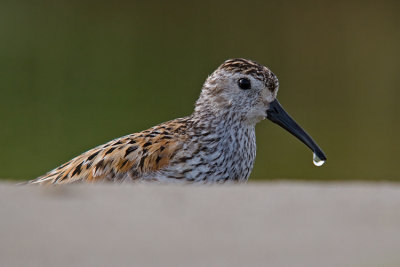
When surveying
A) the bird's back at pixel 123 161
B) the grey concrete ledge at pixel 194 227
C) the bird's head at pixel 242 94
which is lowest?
the bird's back at pixel 123 161

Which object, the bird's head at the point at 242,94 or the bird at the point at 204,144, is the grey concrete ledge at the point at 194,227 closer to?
the bird at the point at 204,144

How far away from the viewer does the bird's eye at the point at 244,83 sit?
6707 mm

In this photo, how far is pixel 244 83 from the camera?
22.0 feet

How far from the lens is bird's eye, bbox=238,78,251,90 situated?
6.71 metres

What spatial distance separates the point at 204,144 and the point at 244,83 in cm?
63

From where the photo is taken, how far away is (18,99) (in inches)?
668

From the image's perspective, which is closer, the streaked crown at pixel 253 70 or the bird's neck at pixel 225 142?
the bird's neck at pixel 225 142

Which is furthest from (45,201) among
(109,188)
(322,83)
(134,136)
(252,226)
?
(322,83)

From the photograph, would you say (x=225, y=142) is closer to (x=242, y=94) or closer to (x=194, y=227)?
(x=242, y=94)

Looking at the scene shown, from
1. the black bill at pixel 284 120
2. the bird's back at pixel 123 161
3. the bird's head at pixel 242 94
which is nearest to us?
the bird's back at pixel 123 161

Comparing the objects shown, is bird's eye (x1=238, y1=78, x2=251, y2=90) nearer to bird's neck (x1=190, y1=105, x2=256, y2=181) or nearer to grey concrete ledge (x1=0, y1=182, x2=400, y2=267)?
bird's neck (x1=190, y1=105, x2=256, y2=181)

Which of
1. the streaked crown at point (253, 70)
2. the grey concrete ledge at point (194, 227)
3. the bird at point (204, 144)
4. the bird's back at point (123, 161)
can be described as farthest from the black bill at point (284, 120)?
the grey concrete ledge at point (194, 227)

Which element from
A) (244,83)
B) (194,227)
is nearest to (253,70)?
(244,83)

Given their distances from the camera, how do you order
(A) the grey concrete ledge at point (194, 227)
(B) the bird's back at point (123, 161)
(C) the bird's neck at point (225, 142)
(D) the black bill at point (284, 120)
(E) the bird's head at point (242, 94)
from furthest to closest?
(D) the black bill at point (284, 120) → (E) the bird's head at point (242, 94) → (C) the bird's neck at point (225, 142) → (B) the bird's back at point (123, 161) → (A) the grey concrete ledge at point (194, 227)
